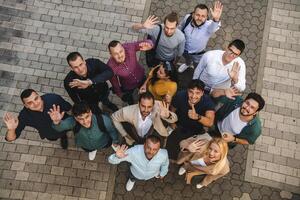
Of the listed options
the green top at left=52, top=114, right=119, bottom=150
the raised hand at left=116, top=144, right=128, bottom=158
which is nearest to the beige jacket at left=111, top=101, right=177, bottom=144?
the green top at left=52, top=114, right=119, bottom=150

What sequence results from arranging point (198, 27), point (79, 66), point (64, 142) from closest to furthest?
point (79, 66) < point (198, 27) < point (64, 142)

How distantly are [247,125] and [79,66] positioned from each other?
277 centimetres

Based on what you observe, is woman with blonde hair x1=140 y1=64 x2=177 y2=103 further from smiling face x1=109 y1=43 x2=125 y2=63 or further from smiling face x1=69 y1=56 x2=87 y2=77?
smiling face x1=69 y1=56 x2=87 y2=77

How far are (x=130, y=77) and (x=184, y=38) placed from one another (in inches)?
45.9

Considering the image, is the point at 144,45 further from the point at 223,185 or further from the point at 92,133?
the point at 223,185

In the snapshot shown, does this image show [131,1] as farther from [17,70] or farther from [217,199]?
[217,199]

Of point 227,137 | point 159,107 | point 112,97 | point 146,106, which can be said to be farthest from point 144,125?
point 112,97

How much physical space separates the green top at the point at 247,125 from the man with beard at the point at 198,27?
4.24 feet

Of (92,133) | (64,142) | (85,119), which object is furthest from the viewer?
(64,142)

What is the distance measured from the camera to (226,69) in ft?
20.9

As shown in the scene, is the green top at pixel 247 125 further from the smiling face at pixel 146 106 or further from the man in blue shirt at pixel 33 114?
the man in blue shirt at pixel 33 114

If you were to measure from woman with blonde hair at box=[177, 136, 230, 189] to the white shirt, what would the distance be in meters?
0.64

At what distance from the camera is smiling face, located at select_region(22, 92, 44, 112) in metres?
5.68

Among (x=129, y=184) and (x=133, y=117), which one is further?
(x=129, y=184)
